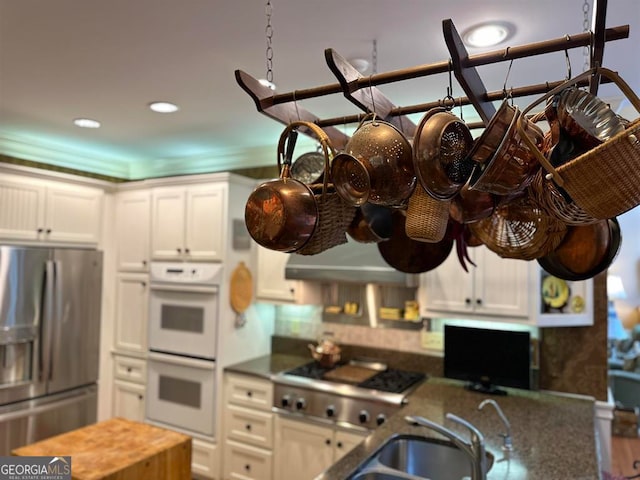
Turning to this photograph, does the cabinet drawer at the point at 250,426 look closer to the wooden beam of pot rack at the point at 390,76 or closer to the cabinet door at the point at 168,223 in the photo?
the cabinet door at the point at 168,223

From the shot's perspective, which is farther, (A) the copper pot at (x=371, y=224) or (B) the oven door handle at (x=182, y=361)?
(B) the oven door handle at (x=182, y=361)

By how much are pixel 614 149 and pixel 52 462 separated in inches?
92.6

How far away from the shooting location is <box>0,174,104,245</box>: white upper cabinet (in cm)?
320

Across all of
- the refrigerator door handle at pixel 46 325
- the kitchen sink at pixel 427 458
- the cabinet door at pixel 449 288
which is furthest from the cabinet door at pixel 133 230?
the kitchen sink at pixel 427 458

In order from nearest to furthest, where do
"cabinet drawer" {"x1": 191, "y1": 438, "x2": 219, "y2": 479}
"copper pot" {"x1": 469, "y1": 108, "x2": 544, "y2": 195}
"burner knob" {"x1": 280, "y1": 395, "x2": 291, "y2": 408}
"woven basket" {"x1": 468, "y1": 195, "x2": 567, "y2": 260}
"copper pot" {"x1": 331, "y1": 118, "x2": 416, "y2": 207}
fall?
"copper pot" {"x1": 469, "y1": 108, "x2": 544, "y2": 195} → "copper pot" {"x1": 331, "y1": 118, "x2": 416, "y2": 207} → "woven basket" {"x1": 468, "y1": 195, "x2": 567, "y2": 260} → "burner knob" {"x1": 280, "y1": 395, "x2": 291, "y2": 408} → "cabinet drawer" {"x1": 191, "y1": 438, "x2": 219, "y2": 479}

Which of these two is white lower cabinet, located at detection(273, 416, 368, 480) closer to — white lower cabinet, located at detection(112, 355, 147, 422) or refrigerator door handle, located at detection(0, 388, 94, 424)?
white lower cabinet, located at detection(112, 355, 147, 422)

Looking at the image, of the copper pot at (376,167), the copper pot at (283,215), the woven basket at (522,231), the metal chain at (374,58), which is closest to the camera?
the copper pot at (376,167)

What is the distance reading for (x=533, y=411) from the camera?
8.02ft

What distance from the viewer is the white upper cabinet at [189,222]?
11.2 feet

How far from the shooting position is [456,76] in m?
0.95

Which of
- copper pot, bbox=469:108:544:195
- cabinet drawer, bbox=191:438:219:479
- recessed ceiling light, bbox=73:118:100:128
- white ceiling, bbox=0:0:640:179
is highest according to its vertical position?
recessed ceiling light, bbox=73:118:100:128

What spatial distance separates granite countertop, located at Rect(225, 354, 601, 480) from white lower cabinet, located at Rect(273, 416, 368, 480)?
1.35ft

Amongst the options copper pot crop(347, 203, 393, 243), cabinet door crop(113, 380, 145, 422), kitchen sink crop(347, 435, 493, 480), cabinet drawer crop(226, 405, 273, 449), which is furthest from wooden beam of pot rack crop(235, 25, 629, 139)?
cabinet door crop(113, 380, 145, 422)

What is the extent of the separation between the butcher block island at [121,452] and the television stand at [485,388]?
1724 millimetres
